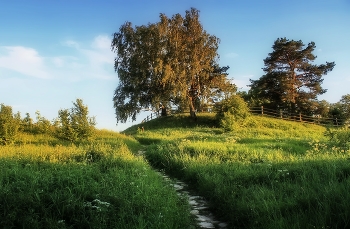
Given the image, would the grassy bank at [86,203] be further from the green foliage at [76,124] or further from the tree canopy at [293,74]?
the tree canopy at [293,74]

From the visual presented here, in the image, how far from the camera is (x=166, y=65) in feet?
118

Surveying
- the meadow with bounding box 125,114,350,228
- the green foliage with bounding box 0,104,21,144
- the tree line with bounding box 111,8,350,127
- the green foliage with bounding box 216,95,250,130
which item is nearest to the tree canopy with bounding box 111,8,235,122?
the tree line with bounding box 111,8,350,127

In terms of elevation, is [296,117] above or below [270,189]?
above

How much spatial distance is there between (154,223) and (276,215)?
199cm

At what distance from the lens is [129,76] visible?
39.4m

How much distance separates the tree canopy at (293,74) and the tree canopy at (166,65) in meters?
7.42

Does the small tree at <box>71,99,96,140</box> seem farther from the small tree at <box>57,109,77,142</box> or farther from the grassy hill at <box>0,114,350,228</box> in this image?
the grassy hill at <box>0,114,350,228</box>

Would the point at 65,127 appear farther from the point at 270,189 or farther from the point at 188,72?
the point at 188,72

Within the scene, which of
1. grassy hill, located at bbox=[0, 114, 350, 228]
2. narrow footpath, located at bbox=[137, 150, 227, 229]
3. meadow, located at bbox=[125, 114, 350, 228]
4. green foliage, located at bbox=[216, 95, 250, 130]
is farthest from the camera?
green foliage, located at bbox=[216, 95, 250, 130]

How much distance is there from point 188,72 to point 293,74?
630 inches

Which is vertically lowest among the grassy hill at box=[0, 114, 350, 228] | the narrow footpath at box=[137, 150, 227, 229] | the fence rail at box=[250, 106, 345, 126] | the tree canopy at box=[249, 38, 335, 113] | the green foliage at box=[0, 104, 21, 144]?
the narrow footpath at box=[137, 150, 227, 229]

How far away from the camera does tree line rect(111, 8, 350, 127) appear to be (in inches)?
1465

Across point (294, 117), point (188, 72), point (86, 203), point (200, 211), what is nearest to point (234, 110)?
point (188, 72)

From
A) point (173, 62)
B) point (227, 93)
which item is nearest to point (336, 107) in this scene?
point (227, 93)
